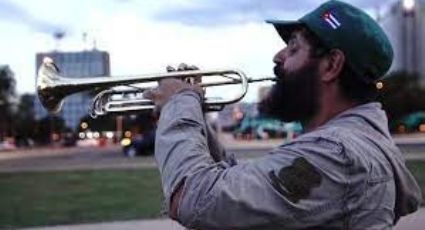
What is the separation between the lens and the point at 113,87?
2.55m

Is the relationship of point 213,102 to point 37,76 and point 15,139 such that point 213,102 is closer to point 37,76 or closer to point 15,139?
point 37,76

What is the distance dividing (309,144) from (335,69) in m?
0.22

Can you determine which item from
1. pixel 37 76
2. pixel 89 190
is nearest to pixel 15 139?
pixel 89 190

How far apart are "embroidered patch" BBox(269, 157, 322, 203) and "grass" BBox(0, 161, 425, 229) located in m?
6.44

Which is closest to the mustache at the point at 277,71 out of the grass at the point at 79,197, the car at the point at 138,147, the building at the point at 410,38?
the grass at the point at 79,197

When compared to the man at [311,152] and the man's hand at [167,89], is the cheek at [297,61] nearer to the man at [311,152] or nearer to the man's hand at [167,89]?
the man at [311,152]

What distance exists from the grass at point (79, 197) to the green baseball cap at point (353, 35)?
622 centimetres

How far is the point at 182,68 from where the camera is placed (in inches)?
89.5

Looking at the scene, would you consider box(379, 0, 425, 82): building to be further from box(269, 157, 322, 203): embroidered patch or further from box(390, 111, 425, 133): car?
box(269, 157, 322, 203): embroidered patch

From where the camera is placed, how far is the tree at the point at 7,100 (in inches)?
3007

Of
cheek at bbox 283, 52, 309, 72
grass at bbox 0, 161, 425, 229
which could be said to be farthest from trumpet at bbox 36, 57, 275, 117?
grass at bbox 0, 161, 425, 229

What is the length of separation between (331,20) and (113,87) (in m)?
0.87

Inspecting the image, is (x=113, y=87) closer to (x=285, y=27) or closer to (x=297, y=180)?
(x=285, y=27)

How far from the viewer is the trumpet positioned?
2293 mm
